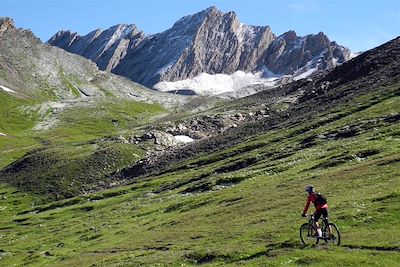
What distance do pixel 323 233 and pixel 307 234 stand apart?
132 cm

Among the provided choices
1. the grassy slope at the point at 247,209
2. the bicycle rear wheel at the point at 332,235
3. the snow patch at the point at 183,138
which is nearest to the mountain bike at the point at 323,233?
the bicycle rear wheel at the point at 332,235

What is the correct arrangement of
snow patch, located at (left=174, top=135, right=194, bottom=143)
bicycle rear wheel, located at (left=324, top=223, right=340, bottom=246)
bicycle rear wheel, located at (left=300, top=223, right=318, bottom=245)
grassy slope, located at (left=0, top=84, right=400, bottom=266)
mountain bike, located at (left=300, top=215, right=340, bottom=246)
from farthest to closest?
snow patch, located at (left=174, top=135, right=194, bottom=143), grassy slope, located at (left=0, top=84, right=400, bottom=266), bicycle rear wheel, located at (left=300, top=223, right=318, bottom=245), mountain bike, located at (left=300, top=215, right=340, bottom=246), bicycle rear wheel, located at (left=324, top=223, right=340, bottom=246)

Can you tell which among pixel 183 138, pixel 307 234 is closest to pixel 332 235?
pixel 307 234

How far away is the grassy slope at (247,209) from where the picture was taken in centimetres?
3788

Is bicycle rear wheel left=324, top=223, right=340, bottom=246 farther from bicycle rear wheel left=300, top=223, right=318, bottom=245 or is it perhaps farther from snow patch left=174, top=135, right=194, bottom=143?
snow patch left=174, top=135, right=194, bottom=143

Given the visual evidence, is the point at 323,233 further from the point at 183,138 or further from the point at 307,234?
the point at 183,138

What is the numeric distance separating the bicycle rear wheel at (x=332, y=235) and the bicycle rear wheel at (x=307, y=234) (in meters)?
0.85

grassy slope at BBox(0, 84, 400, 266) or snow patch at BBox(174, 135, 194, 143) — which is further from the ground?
snow patch at BBox(174, 135, 194, 143)

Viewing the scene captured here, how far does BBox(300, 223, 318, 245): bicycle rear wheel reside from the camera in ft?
118

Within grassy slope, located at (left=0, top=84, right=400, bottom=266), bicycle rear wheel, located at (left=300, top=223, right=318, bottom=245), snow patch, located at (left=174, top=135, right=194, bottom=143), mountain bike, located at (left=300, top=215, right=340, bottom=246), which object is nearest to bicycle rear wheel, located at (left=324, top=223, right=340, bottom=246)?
mountain bike, located at (left=300, top=215, right=340, bottom=246)

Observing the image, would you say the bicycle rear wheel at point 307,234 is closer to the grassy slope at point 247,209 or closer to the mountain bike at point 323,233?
the mountain bike at point 323,233

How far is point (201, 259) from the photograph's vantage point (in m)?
41.4

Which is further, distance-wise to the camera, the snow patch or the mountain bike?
the snow patch

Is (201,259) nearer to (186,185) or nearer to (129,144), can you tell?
(186,185)
